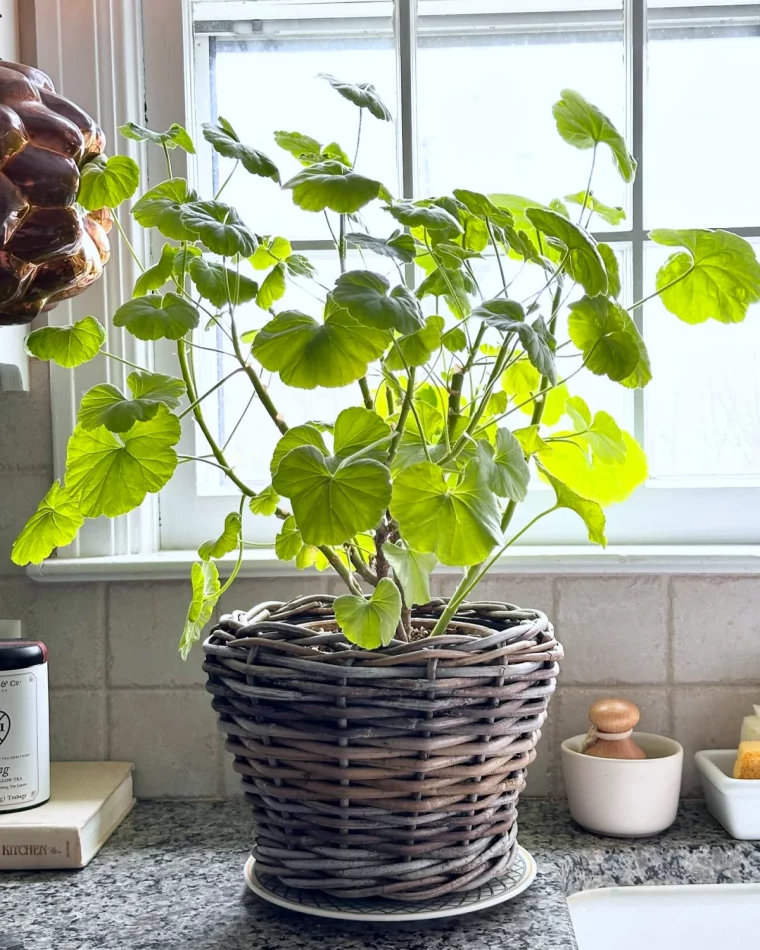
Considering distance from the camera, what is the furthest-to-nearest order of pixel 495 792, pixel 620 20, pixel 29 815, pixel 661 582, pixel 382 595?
pixel 620 20 → pixel 661 582 → pixel 29 815 → pixel 495 792 → pixel 382 595

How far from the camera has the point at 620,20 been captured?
138 centimetres

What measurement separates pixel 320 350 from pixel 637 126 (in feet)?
2.86

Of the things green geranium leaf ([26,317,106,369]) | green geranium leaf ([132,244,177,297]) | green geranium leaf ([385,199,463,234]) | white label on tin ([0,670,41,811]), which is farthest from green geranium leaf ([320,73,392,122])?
white label on tin ([0,670,41,811])

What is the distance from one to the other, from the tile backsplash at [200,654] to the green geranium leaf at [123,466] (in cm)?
48

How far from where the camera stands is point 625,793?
1082 mm

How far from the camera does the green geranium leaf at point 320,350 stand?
67 cm

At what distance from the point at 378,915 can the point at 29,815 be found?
0.43m

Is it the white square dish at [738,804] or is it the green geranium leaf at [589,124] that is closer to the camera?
the green geranium leaf at [589,124]

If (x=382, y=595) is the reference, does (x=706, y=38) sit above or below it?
above

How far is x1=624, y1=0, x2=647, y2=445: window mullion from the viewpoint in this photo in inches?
53.1

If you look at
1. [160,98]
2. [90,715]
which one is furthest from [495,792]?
[160,98]

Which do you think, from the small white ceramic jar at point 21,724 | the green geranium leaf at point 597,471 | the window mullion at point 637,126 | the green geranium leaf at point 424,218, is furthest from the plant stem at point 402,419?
the window mullion at point 637,126

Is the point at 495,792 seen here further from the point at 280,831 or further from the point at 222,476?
the point at 222,476

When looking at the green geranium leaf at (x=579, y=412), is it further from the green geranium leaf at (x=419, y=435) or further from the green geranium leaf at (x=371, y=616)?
the green geranium leaf at (x=371, y=616)
